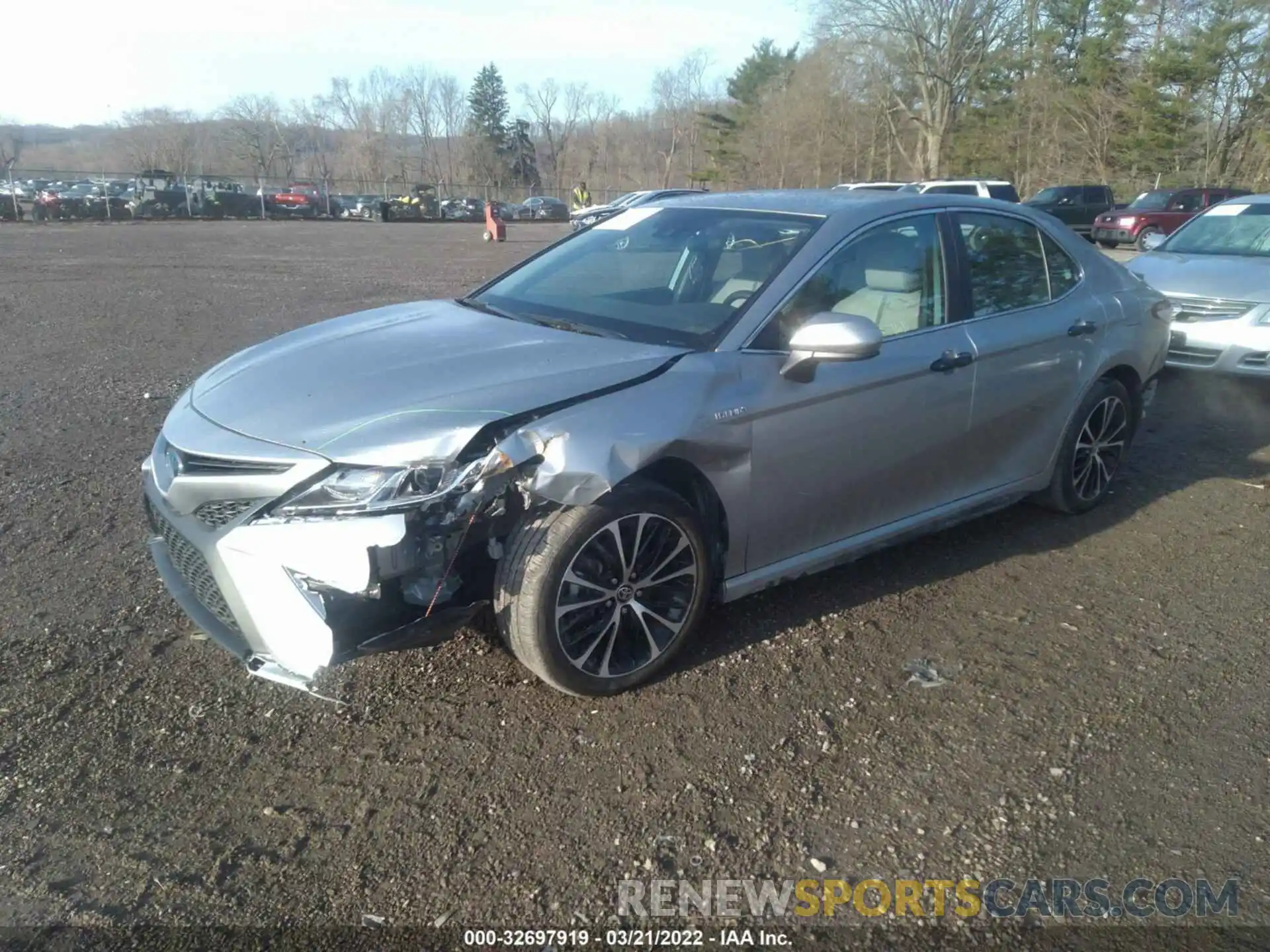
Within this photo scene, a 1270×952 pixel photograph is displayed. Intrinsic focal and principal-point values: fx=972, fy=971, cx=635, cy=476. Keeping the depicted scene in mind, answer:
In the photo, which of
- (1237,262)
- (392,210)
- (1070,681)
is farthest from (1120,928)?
(392,210)

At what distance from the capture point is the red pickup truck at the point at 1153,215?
2589cm

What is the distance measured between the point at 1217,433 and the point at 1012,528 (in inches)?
120

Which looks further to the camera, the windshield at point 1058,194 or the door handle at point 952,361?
the windshield at point 1058,194

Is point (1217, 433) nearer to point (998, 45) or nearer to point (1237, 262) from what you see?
point (1237, 262)

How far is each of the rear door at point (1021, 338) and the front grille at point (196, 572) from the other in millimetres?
3084

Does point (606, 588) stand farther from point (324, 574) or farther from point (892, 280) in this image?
point (892, 280)

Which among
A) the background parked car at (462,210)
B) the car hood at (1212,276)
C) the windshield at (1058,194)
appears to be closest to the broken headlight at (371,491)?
the car hood at (1212,276)

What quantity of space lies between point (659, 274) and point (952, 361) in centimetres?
130

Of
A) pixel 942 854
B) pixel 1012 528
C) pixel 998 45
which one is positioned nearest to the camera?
pixel 942 854

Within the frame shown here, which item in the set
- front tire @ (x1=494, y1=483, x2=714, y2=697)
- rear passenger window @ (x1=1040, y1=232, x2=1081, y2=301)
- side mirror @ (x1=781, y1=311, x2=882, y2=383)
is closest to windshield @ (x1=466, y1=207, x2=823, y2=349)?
side mirror @ (x1=781, y1=311, x2=882, y2=383)

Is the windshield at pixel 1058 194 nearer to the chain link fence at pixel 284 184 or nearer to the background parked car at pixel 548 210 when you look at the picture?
the background parked car at pixel 548 210

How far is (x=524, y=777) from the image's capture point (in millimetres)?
2957

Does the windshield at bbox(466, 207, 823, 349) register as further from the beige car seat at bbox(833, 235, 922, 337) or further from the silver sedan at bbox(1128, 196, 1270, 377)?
the silver sedan at bbox(1128, 196, 1270, 377)

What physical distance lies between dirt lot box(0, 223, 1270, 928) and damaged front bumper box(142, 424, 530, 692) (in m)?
0.37
